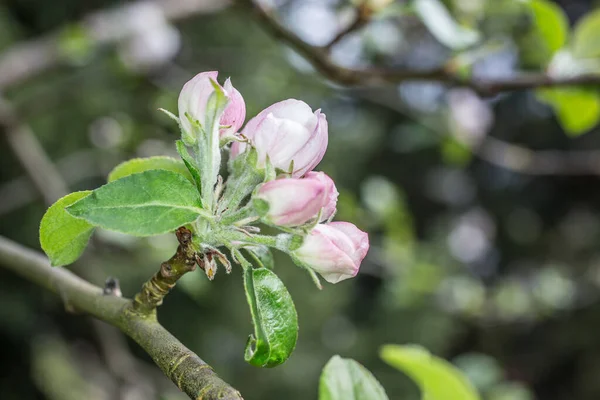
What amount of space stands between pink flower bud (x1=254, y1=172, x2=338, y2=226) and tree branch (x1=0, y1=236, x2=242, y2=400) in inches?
4.2

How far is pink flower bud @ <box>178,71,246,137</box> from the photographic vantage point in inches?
17.8

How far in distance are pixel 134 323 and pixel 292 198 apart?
0.16 metres

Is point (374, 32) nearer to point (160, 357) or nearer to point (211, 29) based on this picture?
point (160, 357)

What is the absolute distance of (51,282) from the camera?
1.89ft

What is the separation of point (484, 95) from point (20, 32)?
15.2ft

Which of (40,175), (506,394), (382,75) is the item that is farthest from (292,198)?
(506,394)

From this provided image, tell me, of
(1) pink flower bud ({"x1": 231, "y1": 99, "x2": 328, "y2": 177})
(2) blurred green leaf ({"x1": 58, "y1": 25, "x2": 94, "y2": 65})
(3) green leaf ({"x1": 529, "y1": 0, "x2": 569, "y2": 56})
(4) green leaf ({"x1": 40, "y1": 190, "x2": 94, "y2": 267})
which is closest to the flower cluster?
(1) pink flower bud ({"x1": 231, "y1": 99, "x2": 328, "y2": 177})

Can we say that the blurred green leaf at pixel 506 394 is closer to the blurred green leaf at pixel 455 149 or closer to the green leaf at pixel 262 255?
the blurred green leaf at pixel 455 149

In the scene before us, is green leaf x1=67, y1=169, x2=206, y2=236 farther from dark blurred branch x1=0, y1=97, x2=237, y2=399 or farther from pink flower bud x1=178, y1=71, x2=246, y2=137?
dark blurred branch x1=0, y1=97, x2=237, y2=399

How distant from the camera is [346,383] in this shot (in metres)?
0.37

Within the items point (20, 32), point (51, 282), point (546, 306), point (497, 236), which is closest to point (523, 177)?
point (497, 236)

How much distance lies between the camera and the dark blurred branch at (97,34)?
1.83 m

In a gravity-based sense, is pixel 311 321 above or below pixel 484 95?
below

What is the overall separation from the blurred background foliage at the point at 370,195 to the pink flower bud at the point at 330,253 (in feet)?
2.22
